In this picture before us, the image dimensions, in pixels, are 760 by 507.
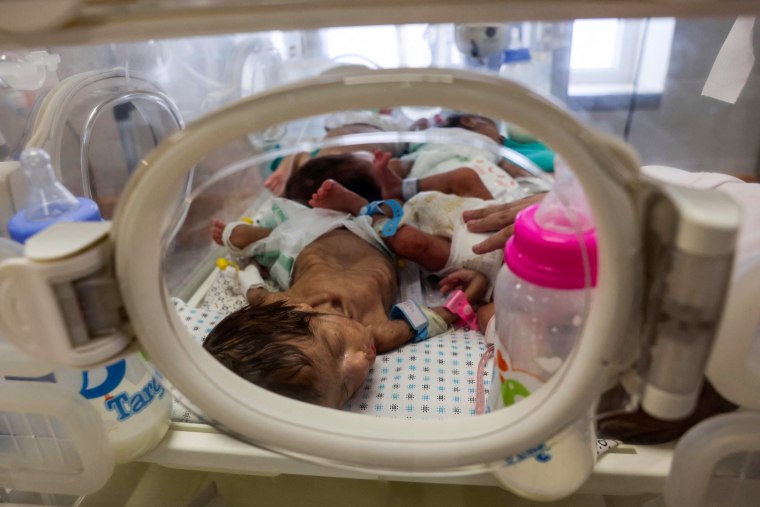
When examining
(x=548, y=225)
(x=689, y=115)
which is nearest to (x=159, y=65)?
(x=548, y=225)

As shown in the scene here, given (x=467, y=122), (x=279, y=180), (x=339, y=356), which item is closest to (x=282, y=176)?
(x=279, y=180)

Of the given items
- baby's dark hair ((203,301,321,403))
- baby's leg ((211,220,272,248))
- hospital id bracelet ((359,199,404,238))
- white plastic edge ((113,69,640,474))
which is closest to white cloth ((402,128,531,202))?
hospital id bracelet ((359,199,404,238))

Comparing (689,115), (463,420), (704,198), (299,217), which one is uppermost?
(704,198)

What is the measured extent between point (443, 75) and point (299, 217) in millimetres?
838

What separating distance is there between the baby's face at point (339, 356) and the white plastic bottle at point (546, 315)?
0.21m

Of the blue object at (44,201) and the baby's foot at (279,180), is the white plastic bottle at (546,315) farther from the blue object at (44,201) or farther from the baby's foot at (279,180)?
the baby's foot at (279,180)

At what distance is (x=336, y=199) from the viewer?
117 centimetres

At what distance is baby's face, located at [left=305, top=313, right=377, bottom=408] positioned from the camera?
27.3 inches

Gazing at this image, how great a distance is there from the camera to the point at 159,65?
65cm

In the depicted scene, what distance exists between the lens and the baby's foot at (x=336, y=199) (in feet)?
3.80

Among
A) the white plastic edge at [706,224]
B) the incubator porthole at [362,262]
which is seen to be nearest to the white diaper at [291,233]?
the incubator porthole at [362,262]

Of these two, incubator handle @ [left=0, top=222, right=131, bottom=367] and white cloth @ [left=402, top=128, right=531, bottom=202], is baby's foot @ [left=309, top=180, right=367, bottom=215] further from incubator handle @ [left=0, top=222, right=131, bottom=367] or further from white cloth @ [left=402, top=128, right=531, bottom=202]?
incubator handle @ [left=0, top=222, right=131, bottom=367]

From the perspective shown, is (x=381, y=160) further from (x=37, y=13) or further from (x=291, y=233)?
(x=37, y=13)

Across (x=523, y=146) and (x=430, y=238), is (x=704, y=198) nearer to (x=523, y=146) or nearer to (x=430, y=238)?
(x=523, y=146)
